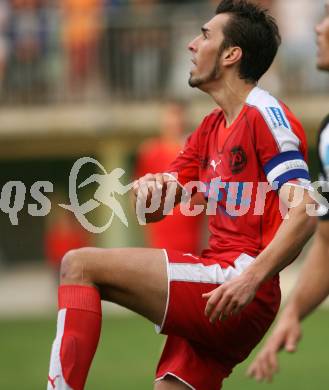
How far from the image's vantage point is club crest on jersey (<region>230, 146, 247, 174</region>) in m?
5.62

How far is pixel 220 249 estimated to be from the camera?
18.7 feet

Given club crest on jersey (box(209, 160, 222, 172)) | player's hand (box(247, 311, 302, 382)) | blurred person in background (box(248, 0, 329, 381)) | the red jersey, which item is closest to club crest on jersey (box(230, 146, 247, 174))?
the red jersey

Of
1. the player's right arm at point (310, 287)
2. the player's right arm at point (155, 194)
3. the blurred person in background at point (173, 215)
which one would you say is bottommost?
the blurred person in background at point (173, 215)

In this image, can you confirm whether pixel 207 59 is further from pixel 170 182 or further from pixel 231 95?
pixel 170 182

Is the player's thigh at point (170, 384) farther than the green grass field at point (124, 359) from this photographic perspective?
No

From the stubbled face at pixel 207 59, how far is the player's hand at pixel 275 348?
47.6 inches

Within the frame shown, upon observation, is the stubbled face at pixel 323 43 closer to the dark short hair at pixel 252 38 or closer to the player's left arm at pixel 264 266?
the dark short hair at pixel 252 38

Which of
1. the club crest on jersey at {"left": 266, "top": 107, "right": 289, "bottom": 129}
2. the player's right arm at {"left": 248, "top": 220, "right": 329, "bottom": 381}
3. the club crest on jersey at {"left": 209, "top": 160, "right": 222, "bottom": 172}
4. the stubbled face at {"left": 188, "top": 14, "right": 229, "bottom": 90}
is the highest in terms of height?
the stubbled face at {"left": 188, "top": 14, "right": 229, "bottom": 90}

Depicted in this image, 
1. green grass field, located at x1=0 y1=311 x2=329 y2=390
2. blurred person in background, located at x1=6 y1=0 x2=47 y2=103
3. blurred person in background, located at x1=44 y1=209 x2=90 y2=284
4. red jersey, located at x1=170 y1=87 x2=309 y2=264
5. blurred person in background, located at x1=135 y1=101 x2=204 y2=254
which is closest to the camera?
red jersey, located at x1=170 y1=87 x2=309 y2=264

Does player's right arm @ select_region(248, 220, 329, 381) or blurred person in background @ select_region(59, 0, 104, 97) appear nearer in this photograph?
player's right arm @ select_region(248, 220, 329, 381)

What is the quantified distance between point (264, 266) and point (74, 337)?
855 millimetres

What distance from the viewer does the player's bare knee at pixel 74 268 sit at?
532cm

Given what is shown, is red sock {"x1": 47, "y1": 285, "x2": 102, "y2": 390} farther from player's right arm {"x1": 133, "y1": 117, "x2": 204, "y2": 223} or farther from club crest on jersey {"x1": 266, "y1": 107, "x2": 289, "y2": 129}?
club crest on jersey {"x1": 266, "y1": 107, "x2": 289, "y2": 129}

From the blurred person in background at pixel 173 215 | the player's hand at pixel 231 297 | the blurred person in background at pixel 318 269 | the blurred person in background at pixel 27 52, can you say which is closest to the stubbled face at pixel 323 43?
the blurred person in background at pixel 318 269
